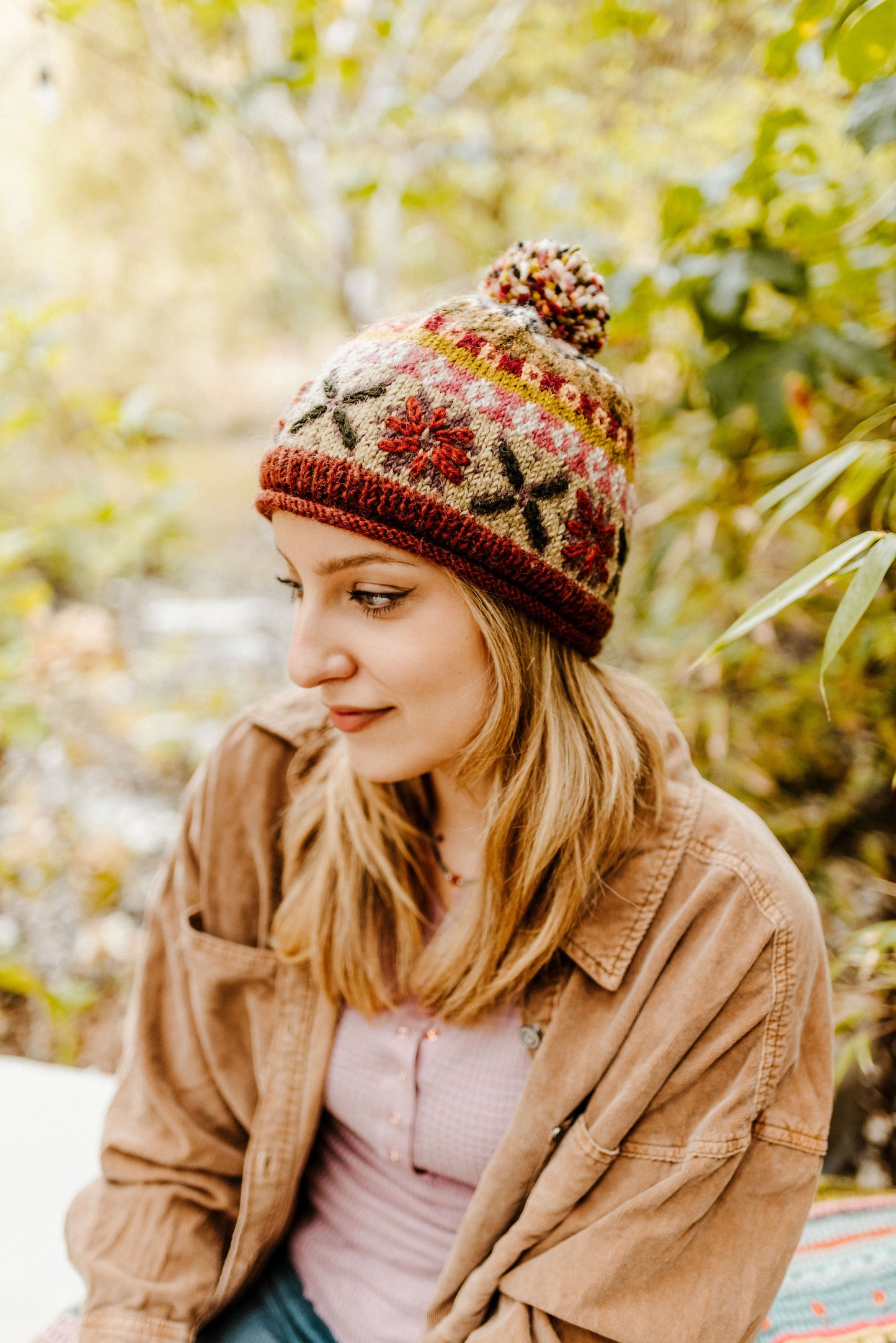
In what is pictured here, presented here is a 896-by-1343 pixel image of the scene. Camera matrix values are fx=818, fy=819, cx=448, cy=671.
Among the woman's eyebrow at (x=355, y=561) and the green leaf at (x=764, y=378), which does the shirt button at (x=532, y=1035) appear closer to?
the woman's eyebrow at (x=355, y=561)

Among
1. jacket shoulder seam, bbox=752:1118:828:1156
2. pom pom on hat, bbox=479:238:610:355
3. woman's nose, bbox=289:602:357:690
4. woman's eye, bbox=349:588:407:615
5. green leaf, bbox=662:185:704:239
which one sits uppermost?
green leaf, bbox=662:185:704:239

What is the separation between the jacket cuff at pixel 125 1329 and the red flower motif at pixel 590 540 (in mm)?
1147

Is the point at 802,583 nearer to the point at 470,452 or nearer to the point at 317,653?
the point at 470,452

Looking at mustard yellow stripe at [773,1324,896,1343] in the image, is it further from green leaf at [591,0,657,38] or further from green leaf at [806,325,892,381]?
green leaf at [591,0,657,38]

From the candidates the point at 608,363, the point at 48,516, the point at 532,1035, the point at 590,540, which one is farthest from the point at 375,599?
the point at 608,363

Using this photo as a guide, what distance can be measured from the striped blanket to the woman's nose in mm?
1127

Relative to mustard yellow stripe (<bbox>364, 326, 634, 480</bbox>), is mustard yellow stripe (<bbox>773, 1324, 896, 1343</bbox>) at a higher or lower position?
lower

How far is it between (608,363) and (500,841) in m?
1.76

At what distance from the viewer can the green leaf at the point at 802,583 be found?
2.91 feet

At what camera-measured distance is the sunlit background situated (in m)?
1.47

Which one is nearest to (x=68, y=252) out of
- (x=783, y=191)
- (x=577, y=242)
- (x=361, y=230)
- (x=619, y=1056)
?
(x=361, y=230)

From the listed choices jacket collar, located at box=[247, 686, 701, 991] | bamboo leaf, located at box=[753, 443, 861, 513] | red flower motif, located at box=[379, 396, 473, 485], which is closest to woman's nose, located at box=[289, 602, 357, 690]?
red flower motif, located at box=[379, 396, 473, 485]

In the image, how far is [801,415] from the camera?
1870 millimetres

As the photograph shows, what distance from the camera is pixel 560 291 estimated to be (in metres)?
1.03
